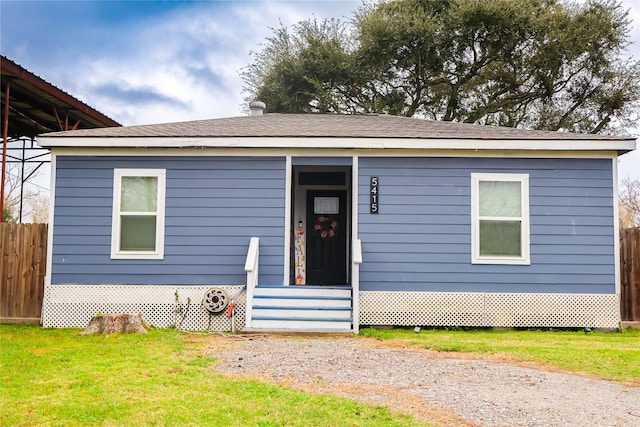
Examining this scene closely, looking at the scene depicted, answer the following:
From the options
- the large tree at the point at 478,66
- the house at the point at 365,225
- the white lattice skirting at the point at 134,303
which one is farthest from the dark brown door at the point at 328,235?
the large tree at the point at 478,66

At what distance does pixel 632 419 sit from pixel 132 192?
23.6 feet

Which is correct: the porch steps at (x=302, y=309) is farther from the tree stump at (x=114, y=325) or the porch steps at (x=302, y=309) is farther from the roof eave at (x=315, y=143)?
the roof eave at (x=315, y=143)

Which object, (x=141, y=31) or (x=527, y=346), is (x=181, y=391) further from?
(x=141, y=31)

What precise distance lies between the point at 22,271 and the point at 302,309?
4.46 metres

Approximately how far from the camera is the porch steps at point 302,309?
803 centimetres

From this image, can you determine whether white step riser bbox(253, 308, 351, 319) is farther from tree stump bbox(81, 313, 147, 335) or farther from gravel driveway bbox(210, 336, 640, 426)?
tree stump bbox(81, 313, 147, 335)

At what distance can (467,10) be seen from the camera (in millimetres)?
20516

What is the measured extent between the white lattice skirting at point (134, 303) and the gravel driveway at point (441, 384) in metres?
1.86

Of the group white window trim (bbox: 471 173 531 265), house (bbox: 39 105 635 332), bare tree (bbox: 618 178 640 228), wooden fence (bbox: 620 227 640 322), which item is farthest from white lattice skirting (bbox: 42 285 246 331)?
bare tree (bbox: 618 178 640 228)

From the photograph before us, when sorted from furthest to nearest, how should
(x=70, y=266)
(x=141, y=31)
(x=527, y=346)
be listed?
(x=141, y=31), (x=70, y=266), (x=527, y=346)

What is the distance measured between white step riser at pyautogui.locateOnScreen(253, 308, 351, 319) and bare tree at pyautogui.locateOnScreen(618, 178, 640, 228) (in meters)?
18.2

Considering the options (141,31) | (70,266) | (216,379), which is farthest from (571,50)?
(216,379)

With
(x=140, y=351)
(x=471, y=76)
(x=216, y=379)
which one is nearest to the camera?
(x=216, y=379)

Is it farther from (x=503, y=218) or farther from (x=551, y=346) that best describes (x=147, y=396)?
(x=503, y=218)
